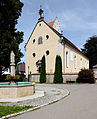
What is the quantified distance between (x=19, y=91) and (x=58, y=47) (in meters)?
19.0

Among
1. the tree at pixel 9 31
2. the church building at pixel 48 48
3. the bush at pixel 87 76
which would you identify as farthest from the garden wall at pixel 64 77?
the tree at pixel 9 31

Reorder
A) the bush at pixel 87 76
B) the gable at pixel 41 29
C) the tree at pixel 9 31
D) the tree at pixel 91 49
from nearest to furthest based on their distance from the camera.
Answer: the bush at pixel 87 76, the tree at pixel 9 31, the gable at pixel 41 29, the tree at pixel 91 49

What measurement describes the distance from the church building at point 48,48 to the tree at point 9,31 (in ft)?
22.1

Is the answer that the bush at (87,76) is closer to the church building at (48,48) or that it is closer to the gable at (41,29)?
the church building at (48,48)

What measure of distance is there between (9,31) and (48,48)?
9.48 meters

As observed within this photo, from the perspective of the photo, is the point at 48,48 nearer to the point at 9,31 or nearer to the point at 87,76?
the point at 9,31

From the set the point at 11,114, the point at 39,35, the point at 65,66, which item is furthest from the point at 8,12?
the point at 11,114

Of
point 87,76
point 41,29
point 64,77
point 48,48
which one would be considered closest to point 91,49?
point 48,48

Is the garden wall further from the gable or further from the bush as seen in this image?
the gable

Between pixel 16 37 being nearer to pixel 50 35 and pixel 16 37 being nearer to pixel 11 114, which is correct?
pixel 50 35

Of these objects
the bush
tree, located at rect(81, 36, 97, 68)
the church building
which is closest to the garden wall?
the bush

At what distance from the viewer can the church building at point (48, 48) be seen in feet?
87.4

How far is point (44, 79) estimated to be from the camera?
893 inches

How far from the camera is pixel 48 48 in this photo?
27953 mm
